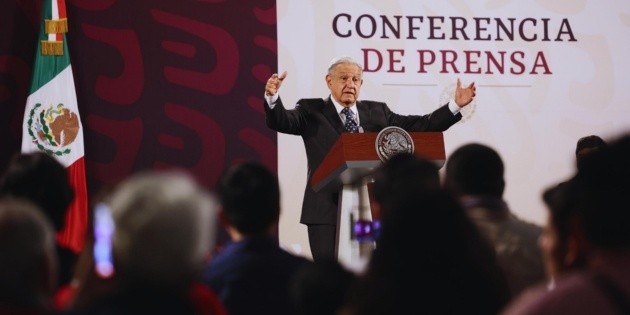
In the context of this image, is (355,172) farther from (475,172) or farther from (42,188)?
(42,188)

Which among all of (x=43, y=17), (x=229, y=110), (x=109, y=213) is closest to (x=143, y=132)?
(x=229, y=110)

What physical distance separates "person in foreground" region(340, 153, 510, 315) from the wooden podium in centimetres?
210

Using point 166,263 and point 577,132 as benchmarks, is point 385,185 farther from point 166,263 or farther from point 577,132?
point 577,132

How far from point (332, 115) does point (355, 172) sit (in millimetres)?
1252

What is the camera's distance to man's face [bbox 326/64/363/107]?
5.19 metres

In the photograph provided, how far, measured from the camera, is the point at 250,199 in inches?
95.6

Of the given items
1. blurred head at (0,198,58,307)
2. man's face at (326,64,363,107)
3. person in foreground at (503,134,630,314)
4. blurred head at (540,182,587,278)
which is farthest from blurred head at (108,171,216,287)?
man's face at (326,64,363,107)

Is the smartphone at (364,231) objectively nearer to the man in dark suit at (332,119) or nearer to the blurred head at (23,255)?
the man in dark suit at (332,119)

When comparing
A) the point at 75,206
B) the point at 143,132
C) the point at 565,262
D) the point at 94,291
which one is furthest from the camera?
the point at 143,132

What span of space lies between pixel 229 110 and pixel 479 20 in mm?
2054

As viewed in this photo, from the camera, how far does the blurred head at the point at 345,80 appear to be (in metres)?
5.19

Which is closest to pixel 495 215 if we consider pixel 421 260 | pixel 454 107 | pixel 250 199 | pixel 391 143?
pixel 250 199

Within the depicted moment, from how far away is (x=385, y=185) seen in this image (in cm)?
197

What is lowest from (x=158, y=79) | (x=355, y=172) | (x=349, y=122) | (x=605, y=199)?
(x=605, y=199)
